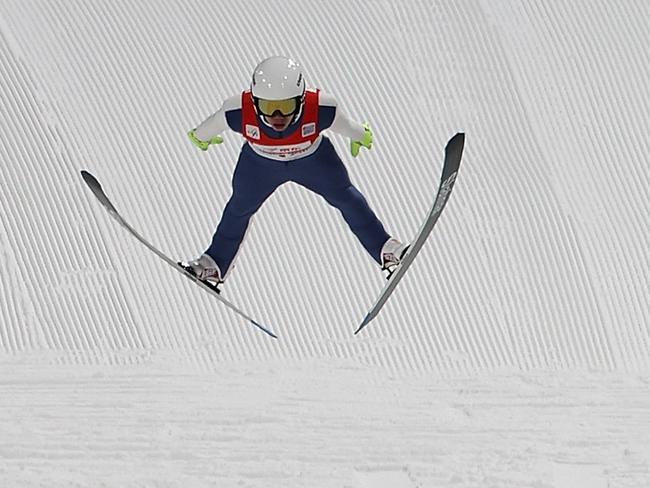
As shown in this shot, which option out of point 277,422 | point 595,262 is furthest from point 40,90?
point 595,262

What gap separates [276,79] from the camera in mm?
3941

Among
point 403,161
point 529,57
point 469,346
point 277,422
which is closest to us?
point 277,422

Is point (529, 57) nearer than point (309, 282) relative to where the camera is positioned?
No

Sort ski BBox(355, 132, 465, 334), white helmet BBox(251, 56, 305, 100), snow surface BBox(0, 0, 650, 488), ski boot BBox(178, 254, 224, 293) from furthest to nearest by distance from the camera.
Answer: snow surface BBox(0, 0, 650, 488) < ski boot BBox(178, 254, 224, 293) < ski BBox(355, 132, 465, 334) < white helmet BBox(251, 56, 305, 100)

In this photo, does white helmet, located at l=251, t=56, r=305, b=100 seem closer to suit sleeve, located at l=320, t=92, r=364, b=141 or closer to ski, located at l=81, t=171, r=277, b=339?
suit sleeve, located at l=320, t=92, r=364, b=141

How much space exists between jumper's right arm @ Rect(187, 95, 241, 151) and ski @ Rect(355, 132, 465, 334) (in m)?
0.90

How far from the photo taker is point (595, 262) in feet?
20.2

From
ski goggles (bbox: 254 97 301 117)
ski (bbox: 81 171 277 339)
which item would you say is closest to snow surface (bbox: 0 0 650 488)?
ski (bbox: 81 171 277 339)

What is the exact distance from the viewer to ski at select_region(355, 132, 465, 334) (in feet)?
14.4

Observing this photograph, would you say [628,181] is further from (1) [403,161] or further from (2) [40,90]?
(2) [40,90]

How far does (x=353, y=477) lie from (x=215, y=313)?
5.44ft

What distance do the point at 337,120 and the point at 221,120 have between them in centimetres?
46

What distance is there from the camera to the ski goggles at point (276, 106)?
400 cm

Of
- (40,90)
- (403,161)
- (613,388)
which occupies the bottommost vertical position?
(613,388)
